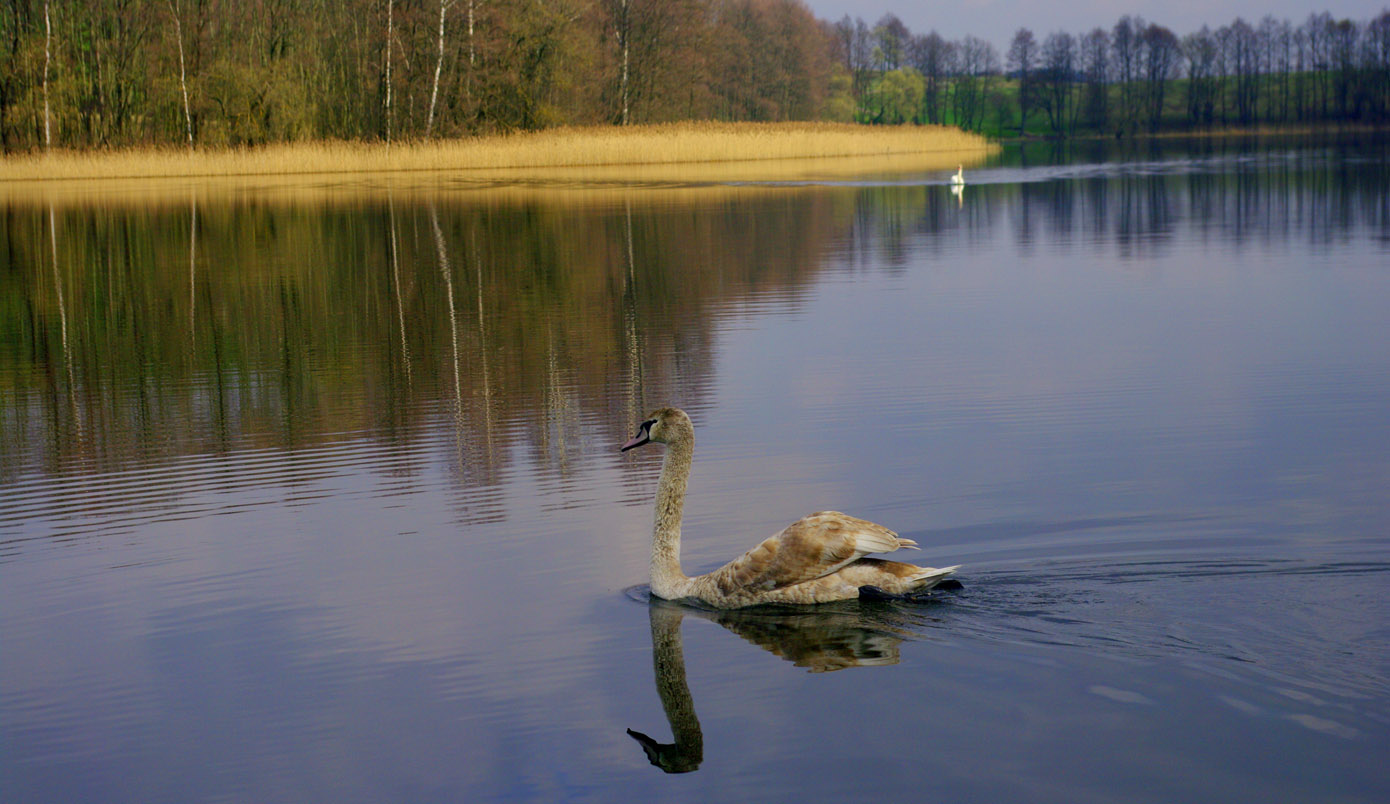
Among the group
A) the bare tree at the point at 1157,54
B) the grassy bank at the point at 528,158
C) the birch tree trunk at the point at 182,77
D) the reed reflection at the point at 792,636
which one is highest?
the bare tree at the point at 1157,54

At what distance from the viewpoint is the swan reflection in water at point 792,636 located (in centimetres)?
573

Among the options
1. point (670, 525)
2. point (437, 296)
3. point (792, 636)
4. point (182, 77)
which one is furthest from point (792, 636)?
point (182, 77)

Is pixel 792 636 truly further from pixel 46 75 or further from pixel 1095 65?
pixel 1095 65

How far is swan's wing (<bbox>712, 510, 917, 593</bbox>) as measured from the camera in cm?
660

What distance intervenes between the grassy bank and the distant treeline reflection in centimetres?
1249

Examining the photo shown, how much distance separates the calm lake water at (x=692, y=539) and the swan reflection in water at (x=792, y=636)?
0.09 feet

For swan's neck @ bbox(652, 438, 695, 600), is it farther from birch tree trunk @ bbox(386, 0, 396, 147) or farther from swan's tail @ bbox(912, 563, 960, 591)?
birch tree trunk @ bbox(386, 0, 396, 147)

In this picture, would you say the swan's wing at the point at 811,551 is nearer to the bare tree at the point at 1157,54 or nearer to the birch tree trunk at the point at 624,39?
the birch tree trunk at the point at 624,39

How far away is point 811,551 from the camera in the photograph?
6633 mm

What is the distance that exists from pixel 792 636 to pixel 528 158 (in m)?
51.1

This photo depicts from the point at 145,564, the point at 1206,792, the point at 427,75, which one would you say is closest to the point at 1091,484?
the point at 1206,792

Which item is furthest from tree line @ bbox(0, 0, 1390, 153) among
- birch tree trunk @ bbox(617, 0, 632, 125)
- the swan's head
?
the swan's head

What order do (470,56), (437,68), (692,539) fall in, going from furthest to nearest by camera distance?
(470,56) < (437,68) < (692,539)

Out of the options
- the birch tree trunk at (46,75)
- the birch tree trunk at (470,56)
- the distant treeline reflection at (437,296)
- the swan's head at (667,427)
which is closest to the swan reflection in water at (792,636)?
the swan's head at (667,427)
